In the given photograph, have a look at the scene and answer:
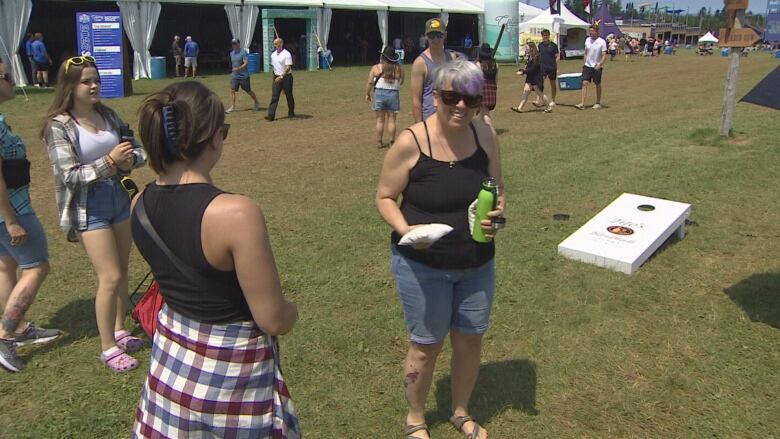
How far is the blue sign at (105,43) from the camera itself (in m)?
15.0

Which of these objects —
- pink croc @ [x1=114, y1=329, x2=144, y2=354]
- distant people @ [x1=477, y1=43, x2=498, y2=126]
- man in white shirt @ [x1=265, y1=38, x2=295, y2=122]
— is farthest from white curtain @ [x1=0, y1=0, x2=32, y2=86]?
pink croc @ [x1=114, y1=329, x2=144, y2=354]

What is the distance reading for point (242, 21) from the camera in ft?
74.9

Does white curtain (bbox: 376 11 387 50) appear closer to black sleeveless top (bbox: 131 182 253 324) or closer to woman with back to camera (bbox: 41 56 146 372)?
woman with back to camera (bbox: 41 56 146 372)

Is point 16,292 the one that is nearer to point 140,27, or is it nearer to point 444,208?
point 444,208

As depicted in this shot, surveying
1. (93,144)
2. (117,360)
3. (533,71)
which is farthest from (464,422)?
(533,71)

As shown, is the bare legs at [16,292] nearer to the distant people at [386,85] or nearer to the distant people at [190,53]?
the distant people at [386,85]

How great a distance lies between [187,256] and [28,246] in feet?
7.74

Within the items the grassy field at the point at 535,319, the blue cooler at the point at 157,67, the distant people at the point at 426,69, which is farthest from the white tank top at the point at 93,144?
the blue cooler at the point at 157,67

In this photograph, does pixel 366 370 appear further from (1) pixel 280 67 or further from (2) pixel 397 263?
(1) pixel 280 67

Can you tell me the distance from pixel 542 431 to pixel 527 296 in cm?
145

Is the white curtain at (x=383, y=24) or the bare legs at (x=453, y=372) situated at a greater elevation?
the white curtain at (x=383, y=24)

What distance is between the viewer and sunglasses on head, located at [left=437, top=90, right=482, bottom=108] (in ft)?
7.72

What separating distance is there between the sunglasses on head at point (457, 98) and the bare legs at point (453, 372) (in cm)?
101

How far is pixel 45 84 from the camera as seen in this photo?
18578 millimetres
